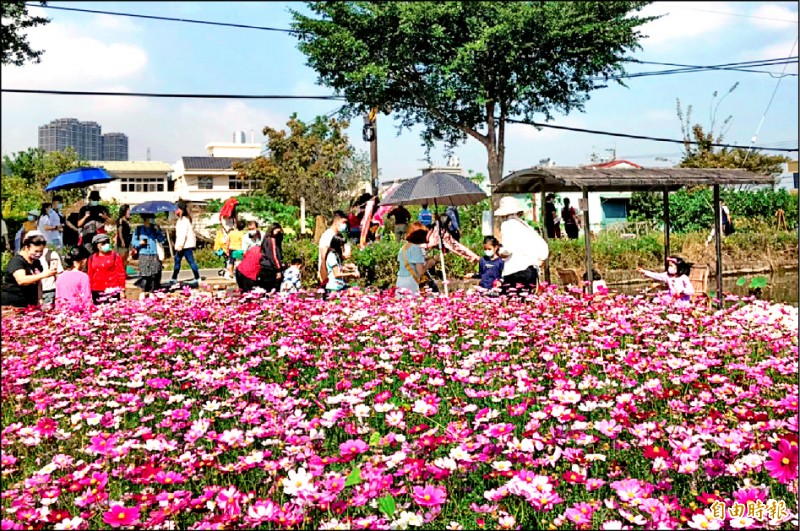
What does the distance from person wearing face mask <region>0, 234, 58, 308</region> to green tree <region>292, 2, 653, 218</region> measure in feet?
55.2

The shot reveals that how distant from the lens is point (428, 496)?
2500 millimetres

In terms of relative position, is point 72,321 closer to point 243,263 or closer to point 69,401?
point 69,401

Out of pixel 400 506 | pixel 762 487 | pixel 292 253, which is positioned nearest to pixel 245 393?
pixel 400 506

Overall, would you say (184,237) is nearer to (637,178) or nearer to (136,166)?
(637,178)

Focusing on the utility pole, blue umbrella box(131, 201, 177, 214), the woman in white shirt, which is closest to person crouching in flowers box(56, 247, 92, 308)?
the woman in white shirt

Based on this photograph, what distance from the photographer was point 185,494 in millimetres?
2670

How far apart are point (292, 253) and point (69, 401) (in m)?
9.64

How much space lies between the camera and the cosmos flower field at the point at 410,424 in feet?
8.72

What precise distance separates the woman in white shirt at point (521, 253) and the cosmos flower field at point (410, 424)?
195 centimetres

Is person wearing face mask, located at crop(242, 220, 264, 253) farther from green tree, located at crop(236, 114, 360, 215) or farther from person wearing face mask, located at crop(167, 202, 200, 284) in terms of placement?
green tree, located at crop(236, 114, 360, 215)

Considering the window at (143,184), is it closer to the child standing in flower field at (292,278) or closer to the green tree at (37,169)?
the green tree at (37,169)

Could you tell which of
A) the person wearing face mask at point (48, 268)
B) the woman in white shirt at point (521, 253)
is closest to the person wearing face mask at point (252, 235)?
the person wearing face mask at point (48, 268)

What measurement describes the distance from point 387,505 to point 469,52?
70.1ft

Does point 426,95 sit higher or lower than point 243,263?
higher
